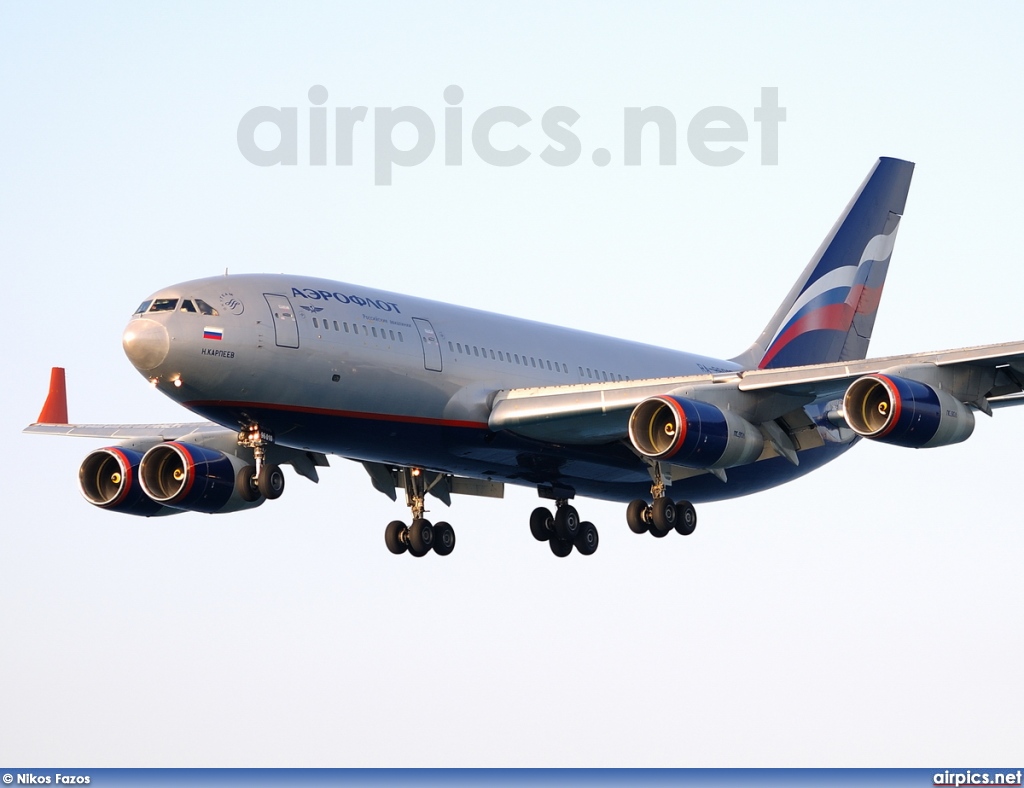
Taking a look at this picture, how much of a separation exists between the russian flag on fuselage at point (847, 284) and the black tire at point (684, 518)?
1181 centimetres

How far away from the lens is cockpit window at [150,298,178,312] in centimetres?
3206

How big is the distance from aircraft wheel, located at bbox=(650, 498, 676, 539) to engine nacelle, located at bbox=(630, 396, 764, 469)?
342 centimetres

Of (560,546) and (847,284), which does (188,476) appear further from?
(847,284)

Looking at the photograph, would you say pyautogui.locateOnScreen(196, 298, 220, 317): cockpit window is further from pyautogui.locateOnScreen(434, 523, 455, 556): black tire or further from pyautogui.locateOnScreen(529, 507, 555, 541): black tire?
pyautogui.locateOnScreen(529, 507, 555, 541): black tire

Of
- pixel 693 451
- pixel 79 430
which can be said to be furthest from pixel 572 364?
pixel 79 430

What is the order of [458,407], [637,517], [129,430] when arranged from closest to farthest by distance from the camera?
[458,407], [637,517], [129,430]

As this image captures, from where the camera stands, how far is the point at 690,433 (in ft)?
111

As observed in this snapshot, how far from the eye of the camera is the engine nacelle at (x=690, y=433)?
3397cm

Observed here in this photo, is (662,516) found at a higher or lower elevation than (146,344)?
lower

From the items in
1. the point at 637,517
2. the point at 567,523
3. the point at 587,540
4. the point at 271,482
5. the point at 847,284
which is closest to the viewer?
the point at 271,482

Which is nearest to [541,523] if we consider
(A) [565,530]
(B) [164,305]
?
(A) [565,530]

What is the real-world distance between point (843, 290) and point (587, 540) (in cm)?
1469

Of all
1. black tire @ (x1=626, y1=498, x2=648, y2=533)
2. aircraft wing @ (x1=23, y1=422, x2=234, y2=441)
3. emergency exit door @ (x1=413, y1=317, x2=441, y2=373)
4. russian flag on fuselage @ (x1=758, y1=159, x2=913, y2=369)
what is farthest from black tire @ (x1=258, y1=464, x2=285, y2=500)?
russian flag on fuselage @ (x1=758, y1=159, x2=913, y2=369)

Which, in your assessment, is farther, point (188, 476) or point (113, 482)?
point (113, 482)
